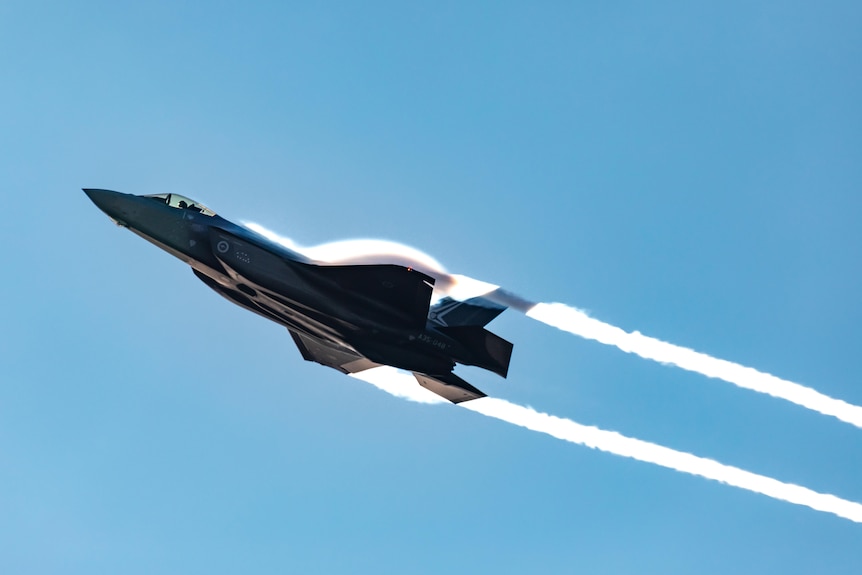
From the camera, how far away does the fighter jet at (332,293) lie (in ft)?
122

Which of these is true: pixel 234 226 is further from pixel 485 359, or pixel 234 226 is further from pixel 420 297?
pixel 485 359

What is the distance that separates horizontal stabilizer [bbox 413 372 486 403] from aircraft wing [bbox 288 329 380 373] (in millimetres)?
3280

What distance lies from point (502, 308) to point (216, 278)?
31.6 feet

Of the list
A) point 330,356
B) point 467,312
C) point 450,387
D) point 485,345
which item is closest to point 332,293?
point 467,312

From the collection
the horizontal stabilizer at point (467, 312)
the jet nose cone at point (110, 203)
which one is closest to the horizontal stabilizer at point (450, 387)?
the horizontal stabilizer at point (467, 312)

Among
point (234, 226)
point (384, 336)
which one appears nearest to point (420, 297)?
point (384, 336)

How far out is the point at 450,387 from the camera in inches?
1578

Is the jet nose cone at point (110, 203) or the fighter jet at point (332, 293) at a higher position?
the jet nose cone at point (110, 203)

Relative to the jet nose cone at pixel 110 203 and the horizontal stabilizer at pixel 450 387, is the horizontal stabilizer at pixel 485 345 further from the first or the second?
the jet nose cone at pixel 110 203

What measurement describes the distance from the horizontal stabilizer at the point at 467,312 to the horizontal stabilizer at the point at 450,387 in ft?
6.44

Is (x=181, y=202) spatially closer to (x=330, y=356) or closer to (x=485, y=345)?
(x=330, y=356)

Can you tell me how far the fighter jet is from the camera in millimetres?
37156

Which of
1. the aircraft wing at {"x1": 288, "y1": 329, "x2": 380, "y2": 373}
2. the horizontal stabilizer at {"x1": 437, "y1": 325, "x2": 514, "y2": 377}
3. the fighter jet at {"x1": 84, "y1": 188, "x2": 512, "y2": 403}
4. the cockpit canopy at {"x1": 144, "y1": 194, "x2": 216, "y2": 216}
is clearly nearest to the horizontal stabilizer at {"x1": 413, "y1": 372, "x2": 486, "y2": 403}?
the fighter jet at {"x1": 84, "y1": 188, "x2": 512, "y2": 403}

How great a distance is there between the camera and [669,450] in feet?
148
